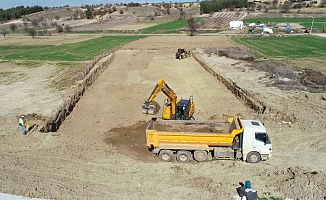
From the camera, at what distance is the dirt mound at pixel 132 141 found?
51.6 ft

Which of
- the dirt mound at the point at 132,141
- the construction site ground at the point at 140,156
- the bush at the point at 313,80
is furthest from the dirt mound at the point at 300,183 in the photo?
the bush at the point at 313,80

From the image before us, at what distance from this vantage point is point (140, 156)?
51.2 ft

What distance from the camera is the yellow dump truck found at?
14.1 metres

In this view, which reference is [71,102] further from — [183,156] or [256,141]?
[256,141]

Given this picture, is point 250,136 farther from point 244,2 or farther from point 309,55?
point 244,2

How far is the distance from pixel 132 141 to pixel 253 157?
735cm

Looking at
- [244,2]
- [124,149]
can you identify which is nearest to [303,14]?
[244,2]

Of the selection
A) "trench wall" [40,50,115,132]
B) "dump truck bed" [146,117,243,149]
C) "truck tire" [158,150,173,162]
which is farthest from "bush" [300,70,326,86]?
"trench wall" [40,50,115,132]

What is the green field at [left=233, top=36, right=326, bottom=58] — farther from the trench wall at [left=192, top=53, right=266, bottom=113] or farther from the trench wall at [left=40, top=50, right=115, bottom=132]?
the trench wall at [left=40, top=50, right=115, bottom=132]

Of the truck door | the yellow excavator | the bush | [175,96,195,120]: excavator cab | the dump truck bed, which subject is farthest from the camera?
the bush

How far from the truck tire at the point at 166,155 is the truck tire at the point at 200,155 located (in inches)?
52.4

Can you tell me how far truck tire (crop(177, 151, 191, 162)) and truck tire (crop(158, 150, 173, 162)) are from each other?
0.43m

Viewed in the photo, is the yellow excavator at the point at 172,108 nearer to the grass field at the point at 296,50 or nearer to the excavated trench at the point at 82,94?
the excavated trench at the point at 82,94

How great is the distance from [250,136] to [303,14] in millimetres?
113327
